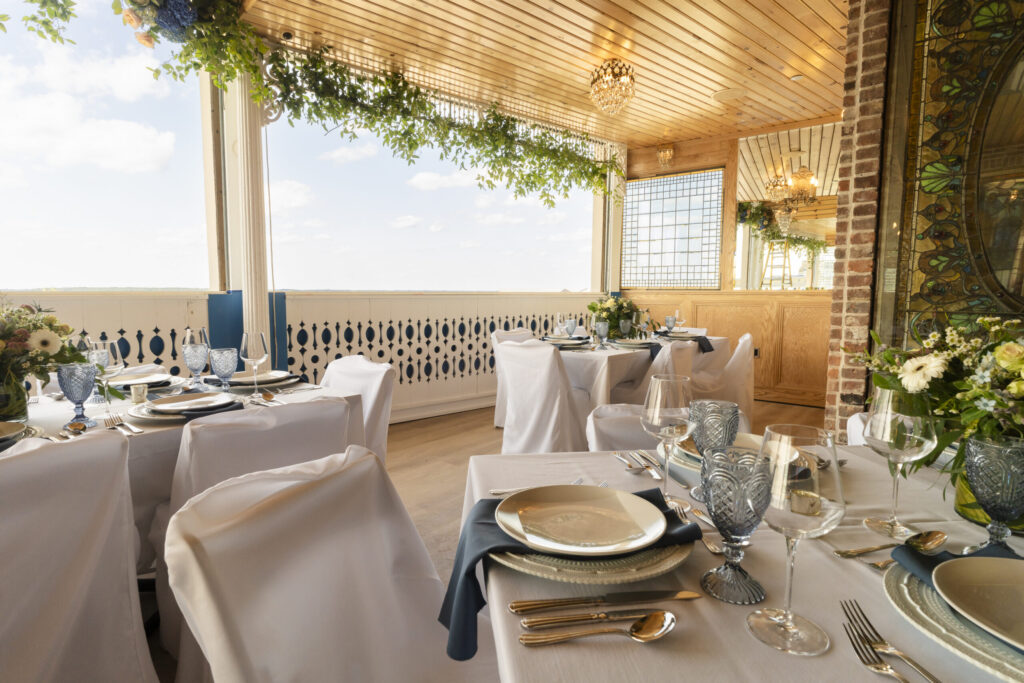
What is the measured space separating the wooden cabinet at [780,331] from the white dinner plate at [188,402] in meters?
5.23

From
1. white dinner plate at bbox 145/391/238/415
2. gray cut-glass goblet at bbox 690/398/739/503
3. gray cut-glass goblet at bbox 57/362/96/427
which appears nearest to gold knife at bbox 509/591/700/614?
gray cut-glass goblet at bbox 690/398/739/503

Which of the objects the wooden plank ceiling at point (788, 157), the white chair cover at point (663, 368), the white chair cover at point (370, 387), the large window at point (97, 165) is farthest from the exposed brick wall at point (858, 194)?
the large window at point (97, 165)

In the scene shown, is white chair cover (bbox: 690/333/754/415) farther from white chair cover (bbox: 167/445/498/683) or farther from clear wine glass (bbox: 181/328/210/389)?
white chair cover (bbox: 167/445/498/683)

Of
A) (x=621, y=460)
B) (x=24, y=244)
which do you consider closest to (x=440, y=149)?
(x=24, y=244)

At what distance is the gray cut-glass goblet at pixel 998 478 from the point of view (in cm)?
74

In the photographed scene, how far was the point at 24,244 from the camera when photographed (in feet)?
9.80

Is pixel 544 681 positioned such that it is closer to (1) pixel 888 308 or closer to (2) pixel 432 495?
Answer: (2) pixel 432 495

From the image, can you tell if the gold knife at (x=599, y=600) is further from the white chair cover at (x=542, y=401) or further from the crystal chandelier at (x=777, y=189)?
the crystal chandelier at (x=777, y=189)

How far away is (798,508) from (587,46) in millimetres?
4080

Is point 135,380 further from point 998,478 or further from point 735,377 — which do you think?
point 735,377

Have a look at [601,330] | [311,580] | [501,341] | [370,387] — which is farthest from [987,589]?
[501,341]

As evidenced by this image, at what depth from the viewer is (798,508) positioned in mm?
602

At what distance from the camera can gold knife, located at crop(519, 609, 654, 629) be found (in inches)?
23.5

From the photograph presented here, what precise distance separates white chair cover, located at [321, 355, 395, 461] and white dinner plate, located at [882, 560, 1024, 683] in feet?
5.59
